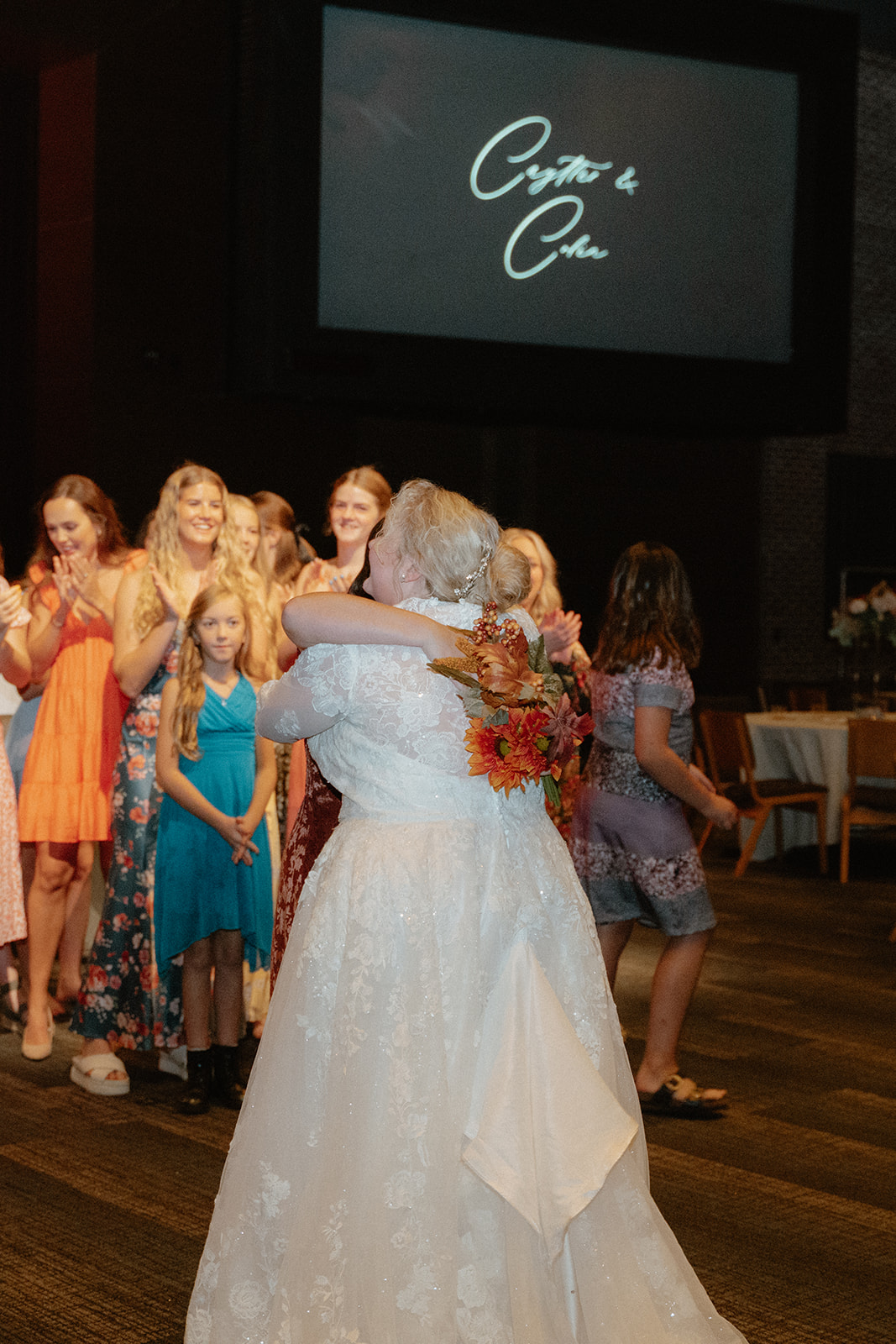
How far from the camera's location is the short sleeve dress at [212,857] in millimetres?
3889

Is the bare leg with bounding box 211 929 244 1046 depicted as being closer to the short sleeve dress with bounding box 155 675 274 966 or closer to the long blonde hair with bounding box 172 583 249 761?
the short sleeve dress with bounding box 155 675 274 966

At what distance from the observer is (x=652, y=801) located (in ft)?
12.8

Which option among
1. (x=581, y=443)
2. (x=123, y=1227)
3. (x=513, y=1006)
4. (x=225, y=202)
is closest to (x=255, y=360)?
(x=225, y=202)

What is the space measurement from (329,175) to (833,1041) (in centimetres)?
392

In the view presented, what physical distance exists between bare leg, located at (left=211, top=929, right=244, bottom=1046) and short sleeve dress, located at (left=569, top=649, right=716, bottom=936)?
3.08 ft

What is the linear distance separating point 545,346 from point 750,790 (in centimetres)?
284

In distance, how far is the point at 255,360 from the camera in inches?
239

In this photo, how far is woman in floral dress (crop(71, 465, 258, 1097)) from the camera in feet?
13.5

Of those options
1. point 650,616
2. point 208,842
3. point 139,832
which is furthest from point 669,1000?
point 139,832

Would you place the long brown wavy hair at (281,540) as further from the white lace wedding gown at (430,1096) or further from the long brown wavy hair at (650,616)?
the white lace wedding gown at (430,1096)

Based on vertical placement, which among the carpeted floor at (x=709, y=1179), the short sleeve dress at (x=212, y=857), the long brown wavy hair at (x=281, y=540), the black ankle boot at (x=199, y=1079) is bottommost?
the carpeted floor at (x=709, y=1179)

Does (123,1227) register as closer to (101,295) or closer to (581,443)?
(101,295)

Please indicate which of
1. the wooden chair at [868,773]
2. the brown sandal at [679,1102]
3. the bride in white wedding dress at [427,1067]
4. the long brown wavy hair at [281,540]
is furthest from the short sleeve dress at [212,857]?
the wooden chair at [868,773]
